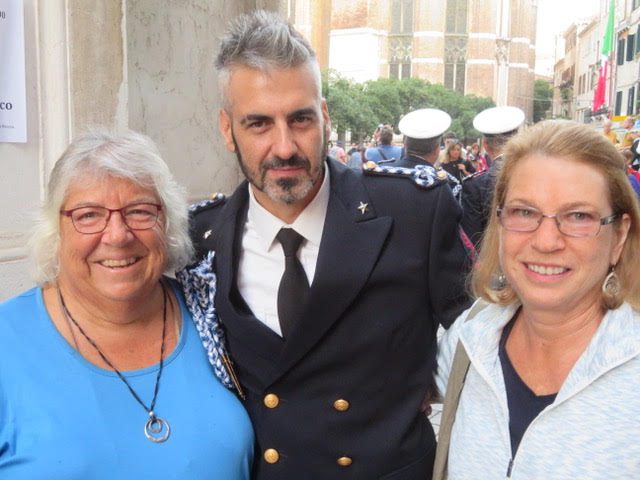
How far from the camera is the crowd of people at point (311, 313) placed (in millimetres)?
1785

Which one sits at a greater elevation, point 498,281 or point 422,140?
point 422,140

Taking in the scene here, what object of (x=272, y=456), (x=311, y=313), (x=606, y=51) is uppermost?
(x=606, y=51)

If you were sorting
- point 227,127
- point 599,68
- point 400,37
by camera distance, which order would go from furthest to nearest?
point 400,37 < point 599,68 < point 227,127

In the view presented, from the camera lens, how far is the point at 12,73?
11.1ft

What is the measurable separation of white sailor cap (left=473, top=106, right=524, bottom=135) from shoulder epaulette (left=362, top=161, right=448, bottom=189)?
4806 millimetres

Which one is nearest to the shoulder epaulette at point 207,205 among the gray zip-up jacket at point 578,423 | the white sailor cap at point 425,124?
the gray zip-up jacket at point 578,423

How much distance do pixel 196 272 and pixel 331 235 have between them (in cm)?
49

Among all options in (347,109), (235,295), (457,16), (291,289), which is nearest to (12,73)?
(235,295)

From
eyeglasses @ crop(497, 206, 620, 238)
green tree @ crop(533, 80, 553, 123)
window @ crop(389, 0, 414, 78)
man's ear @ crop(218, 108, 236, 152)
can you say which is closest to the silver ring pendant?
man's ear @ crop(218, 108, 236, 152)

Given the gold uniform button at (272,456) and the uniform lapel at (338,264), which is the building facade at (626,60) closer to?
the uniform lapel at (338,264)

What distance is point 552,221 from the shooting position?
1.78 m

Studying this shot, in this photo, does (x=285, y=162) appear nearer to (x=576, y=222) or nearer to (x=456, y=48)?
(x=576, y=222)

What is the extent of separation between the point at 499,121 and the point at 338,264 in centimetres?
550

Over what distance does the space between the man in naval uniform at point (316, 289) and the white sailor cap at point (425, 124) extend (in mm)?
4739
